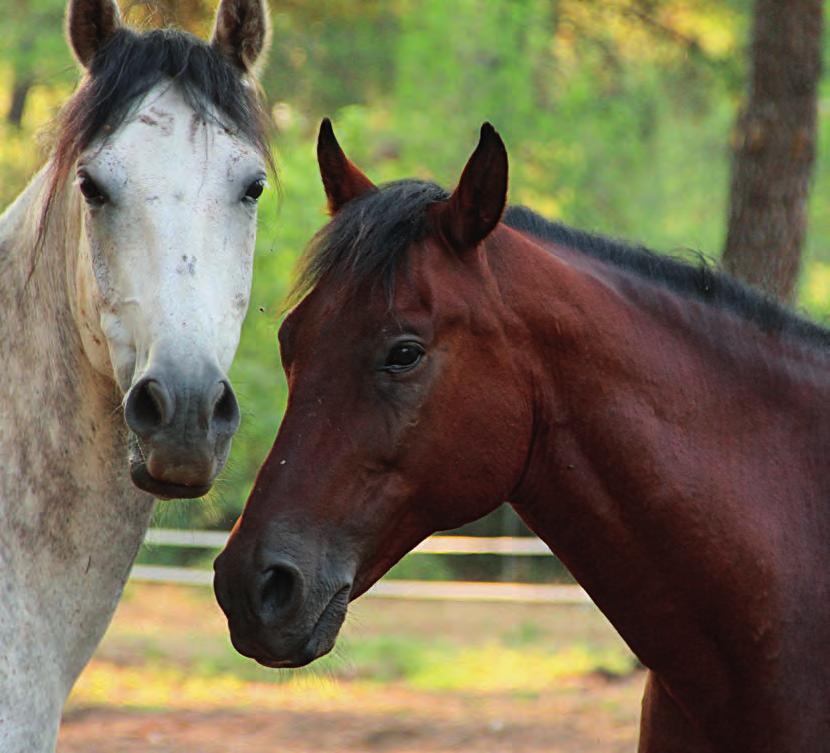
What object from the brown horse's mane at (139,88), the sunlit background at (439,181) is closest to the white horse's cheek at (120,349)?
the brown horse's mane at (139,88)

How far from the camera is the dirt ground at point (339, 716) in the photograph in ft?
22.9

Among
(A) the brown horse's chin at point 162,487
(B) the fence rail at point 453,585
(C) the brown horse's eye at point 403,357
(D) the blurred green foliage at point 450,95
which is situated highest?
(C) the brown horse's eye at point 403,357

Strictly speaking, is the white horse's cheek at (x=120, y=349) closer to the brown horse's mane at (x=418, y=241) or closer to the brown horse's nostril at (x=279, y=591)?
the brown horse's mane at (x=418, y=241)

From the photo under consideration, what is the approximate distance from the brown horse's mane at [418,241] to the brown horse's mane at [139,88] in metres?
0.48

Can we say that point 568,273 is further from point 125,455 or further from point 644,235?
point 644,235

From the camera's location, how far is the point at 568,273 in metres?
2.81

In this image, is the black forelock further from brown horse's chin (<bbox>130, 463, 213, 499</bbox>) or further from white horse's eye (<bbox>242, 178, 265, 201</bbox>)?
brown horse's chin (<bbox>130, 463, 213, 499</bbox>)

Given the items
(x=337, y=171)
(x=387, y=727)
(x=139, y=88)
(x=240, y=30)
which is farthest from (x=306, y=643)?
(x=387, y=727)

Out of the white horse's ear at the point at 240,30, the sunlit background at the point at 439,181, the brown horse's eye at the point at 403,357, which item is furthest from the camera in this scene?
the sunlit background at the point at 439,181

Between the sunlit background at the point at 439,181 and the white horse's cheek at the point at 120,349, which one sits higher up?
the white horse's cheek at the point at 120,349

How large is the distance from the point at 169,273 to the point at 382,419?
612mm

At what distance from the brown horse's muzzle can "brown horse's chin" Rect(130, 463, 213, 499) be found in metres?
0.20

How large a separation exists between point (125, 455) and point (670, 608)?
1.40 m

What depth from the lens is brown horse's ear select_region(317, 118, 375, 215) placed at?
9.78 ft
